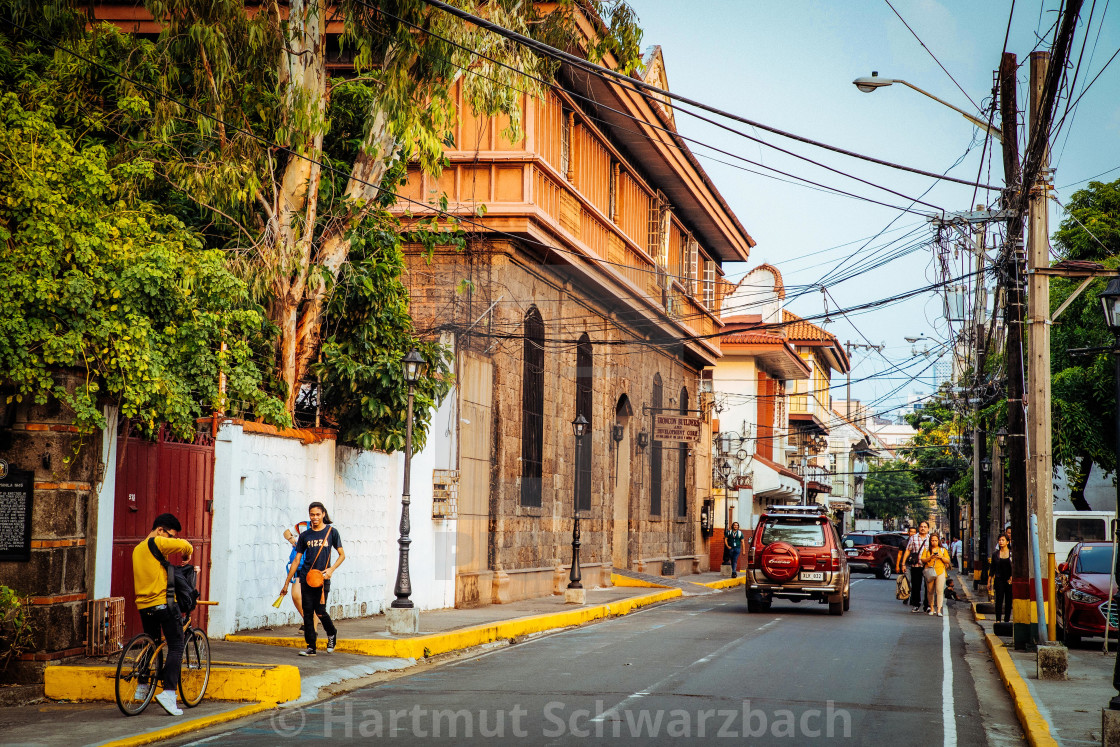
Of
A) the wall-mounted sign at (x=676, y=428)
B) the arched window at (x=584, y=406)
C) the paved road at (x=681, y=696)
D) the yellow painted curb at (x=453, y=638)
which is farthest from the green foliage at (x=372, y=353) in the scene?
the wall-mounted sign at (x=676, y=428)

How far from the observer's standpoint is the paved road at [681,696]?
952 centimetres

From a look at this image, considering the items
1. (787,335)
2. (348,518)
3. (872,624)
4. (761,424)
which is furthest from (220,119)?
(787,335)

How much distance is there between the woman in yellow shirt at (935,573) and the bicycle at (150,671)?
18002mm

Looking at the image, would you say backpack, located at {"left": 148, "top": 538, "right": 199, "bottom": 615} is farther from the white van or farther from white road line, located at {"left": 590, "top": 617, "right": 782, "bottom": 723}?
the white van

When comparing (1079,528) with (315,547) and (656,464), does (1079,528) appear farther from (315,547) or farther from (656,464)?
(315,547)

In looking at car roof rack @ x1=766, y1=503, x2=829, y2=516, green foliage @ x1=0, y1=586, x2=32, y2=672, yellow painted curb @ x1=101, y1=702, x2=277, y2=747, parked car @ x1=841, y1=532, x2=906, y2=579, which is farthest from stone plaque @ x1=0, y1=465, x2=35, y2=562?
parked car @ x1=841, y1=532, x2=906, y2=579

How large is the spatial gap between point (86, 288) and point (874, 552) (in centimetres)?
4034

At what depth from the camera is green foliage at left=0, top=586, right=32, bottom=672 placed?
425 inches

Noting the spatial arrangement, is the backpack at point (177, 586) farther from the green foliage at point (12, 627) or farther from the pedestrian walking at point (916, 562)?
the pedestrian walking at point (916, 562)

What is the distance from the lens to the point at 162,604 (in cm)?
993

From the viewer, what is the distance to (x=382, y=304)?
726 inches

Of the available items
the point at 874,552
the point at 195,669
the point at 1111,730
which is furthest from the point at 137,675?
the point at 874,552

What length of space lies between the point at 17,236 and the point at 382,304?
7.62m

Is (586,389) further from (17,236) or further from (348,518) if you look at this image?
(17,236)
